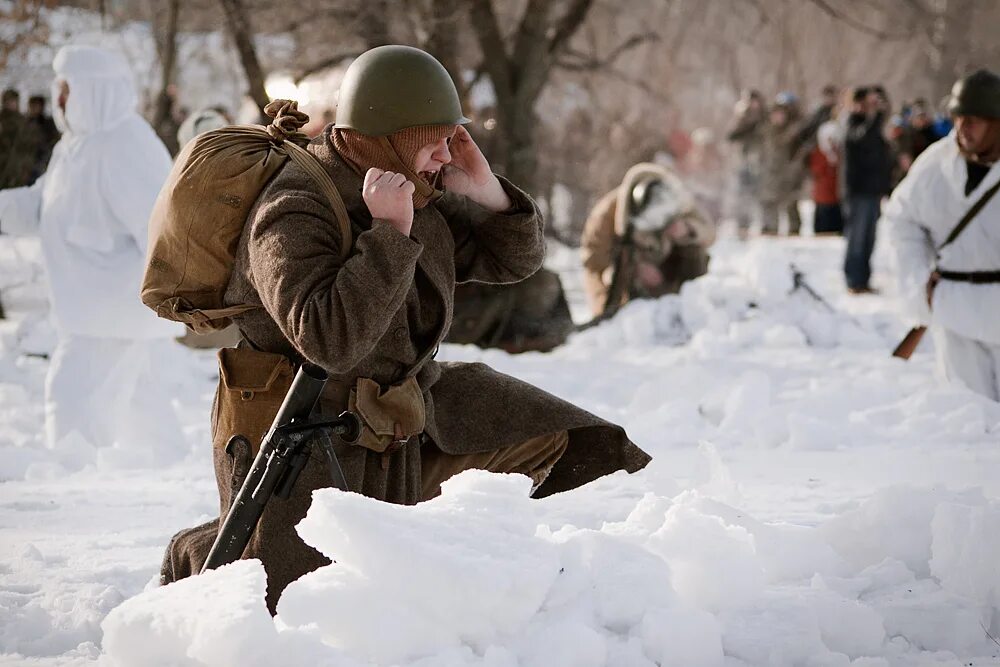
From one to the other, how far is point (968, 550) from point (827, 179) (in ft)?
41.7

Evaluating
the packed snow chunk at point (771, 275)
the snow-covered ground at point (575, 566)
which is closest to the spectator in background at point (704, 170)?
the packed snow chunk at point (771, 275)

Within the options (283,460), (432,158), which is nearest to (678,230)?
(432,158)

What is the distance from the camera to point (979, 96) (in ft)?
20.9

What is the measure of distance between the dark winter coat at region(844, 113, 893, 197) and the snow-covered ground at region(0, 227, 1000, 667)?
658cm

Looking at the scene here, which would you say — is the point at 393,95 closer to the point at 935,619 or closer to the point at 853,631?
the point at 853,631

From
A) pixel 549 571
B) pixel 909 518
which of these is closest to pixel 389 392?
pixel 549 571

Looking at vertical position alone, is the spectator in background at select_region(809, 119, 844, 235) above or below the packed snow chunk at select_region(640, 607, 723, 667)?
below

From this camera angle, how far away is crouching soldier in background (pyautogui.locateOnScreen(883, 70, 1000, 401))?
255 inches

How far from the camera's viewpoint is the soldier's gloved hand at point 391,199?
3.21 meters

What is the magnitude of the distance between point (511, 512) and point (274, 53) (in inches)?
460

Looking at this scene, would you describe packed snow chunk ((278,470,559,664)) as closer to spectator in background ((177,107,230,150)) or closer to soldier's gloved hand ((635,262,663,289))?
spectator in background ((177,107,230,150))

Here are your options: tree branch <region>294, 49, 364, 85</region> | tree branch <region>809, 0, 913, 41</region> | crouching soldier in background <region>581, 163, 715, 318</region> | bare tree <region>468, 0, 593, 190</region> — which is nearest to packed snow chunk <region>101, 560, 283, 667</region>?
crouching soldier in background <region>581, 163, 715, 318</region>

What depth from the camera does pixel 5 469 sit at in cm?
633

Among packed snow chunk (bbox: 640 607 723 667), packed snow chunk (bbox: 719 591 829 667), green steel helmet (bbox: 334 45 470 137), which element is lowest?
packed snow chunk (bbox: 719 591 829 667)
